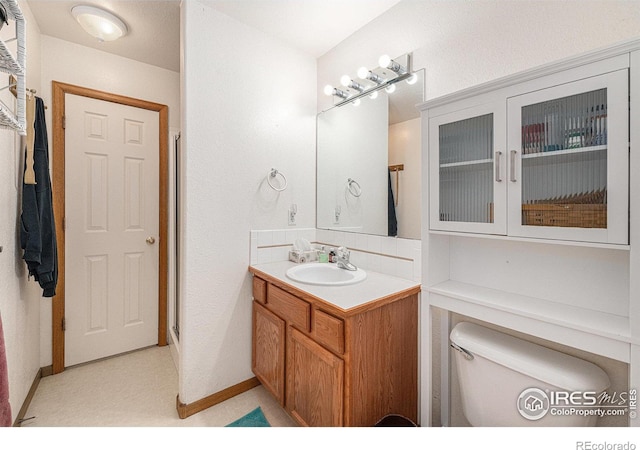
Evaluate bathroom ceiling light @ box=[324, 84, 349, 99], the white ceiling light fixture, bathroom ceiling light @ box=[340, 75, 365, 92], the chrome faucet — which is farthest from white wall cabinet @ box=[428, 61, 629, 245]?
the white ceiling light fixture

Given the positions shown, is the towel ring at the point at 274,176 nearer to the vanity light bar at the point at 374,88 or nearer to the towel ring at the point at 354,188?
the towel ring at the point at 354,188

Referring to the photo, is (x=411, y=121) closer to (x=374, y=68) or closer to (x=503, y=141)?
(x=374, y=68)

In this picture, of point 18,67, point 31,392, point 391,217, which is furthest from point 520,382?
point 31,392

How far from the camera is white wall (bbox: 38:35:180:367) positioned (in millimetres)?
2094

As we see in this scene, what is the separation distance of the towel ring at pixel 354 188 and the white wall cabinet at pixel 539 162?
2.41 feet

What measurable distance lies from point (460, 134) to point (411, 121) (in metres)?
0.44

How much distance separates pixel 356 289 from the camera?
4.86 ft

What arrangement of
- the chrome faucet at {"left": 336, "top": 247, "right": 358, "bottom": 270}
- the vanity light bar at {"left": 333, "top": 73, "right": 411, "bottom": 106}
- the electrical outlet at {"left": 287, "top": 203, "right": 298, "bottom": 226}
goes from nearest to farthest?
the vanity light bar at {"left": 333, "top": 73, "right": 411, "bottom": 106} < the chrome faucet at {"left": 336, "top": 247, "right": 358, "bottom": 270} < the electrical outlet at {"left": 287, "top": 203, "right": 298, "bottom": 226}

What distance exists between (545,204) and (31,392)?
9.91ft

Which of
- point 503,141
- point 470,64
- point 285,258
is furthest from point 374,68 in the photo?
point 285,258

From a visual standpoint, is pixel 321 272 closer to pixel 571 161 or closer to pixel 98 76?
pixel 571 161

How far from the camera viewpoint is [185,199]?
1725 millimetres

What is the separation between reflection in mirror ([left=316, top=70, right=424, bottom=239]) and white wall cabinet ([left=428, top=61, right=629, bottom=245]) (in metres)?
0.34

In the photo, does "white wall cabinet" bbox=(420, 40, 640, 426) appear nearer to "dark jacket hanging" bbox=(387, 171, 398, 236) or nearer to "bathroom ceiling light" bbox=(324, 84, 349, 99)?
"dark jacket hanging" bbox=(387, 171, 398, 236)
